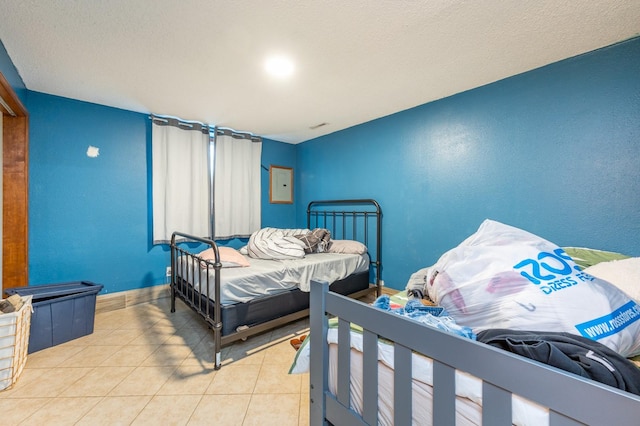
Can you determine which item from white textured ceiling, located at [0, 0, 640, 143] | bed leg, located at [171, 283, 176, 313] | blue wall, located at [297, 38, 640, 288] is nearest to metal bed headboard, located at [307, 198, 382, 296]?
blue wall, located at [297, 38, 640, 288]

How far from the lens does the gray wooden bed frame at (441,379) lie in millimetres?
431

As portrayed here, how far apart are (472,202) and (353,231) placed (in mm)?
1425

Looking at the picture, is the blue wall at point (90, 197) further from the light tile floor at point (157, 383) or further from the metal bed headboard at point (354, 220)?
the metal bed headboard at point (354, 220)

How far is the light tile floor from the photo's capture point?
133 centimetres

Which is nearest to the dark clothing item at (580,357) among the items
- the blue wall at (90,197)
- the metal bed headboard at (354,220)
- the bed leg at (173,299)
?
the metal bed headboard at (354,220)

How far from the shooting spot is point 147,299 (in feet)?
9.35

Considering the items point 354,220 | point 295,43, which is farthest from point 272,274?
point 295,43

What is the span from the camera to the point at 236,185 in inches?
136

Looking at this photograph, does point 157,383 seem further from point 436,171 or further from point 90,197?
point 436,171

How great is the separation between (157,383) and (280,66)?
228 centimetres

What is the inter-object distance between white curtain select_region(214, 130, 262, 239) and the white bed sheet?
90 cm

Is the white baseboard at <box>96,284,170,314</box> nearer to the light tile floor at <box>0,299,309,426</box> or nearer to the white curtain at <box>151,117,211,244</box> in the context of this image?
the light tile floor at <box>0,299,309,426</box>

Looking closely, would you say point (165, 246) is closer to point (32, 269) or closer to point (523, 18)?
point (32, 269)

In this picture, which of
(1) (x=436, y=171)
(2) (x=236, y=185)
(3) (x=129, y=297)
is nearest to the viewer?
(1) (x=436, y=171)
